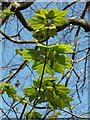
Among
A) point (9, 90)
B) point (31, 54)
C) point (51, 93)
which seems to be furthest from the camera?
point (9, 90)

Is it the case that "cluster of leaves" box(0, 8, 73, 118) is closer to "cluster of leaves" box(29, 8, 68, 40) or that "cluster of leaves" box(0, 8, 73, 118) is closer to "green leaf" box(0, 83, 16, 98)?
"cluster of leaves" box(29, 8, 68, 40)

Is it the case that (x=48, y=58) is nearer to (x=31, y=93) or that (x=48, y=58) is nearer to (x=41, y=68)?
(x=41, y=68)

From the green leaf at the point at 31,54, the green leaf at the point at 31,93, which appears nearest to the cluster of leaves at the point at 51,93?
the green leaf at the point at 31,93

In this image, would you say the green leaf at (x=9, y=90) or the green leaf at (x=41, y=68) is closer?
the green leaf at (x=41, y=68)

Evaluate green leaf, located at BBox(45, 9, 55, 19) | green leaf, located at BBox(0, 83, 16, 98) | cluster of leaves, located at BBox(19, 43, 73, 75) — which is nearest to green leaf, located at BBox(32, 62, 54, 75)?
cluster of leaves, located at BBox(19, 43, 73, 75)

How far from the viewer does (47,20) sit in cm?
94

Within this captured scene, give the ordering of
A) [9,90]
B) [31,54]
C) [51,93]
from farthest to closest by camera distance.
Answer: [9,90] → [51,93] → [31,54]

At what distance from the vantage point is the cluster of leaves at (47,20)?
0.94 m

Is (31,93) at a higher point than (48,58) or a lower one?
lower

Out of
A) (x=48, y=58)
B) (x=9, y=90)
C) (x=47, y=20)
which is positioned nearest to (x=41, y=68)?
(x=48, y=58)

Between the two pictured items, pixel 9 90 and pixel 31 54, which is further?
pixel 9 90

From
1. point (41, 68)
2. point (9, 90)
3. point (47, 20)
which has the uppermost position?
point (47, 20)

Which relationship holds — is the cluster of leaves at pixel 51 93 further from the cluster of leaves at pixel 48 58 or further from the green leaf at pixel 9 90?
the green leaf at pixel 9 90

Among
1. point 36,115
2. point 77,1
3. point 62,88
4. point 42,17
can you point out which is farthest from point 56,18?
point 77,1
